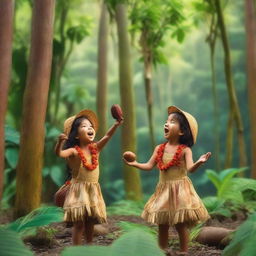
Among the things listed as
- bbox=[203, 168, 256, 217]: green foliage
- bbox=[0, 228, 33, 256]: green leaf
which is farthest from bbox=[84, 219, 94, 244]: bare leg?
bbox=[0, 228, 33, 256]: green leaf

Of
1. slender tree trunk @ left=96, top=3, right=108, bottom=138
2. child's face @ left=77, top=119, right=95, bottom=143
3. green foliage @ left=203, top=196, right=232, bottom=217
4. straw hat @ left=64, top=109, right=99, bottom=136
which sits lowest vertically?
green foliage @ left=203, top=196, right=232, bottom=217

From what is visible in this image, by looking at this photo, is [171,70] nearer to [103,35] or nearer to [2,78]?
[103,35]

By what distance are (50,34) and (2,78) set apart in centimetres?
83

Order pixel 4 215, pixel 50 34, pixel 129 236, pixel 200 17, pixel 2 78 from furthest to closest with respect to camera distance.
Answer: pixel 200 17, pixel 4 215, pixel 50 34, pixel 2 78, pixel 129 236

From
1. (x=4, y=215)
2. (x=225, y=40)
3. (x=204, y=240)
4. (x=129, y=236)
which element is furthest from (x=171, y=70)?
(x=129, y=236)

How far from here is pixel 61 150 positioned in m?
4.22

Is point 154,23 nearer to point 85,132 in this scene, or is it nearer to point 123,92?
point 123,92

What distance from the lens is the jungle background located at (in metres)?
4.97

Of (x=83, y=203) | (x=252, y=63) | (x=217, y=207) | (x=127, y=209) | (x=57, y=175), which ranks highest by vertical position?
(x=252, y=63)

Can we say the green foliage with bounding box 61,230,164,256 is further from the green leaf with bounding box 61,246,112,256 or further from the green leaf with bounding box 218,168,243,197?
the green leaf with bounding box 218,168,243,197

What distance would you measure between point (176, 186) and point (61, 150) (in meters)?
1.04

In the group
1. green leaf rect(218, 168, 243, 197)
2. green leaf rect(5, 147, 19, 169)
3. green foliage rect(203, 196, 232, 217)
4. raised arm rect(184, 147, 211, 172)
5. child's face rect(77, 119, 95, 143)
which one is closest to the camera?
raised arm rect(184, 147, 211, 172)

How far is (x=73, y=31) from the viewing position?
11445mm

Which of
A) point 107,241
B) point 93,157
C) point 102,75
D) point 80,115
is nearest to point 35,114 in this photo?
point 80,115
